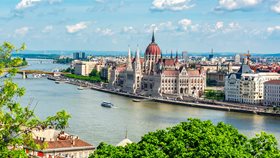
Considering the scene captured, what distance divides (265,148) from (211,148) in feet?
5.29

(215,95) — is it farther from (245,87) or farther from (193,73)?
(193,73)

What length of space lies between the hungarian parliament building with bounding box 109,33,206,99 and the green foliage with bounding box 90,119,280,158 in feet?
129

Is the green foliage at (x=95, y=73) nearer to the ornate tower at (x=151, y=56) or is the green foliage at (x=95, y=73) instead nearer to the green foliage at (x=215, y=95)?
the ornate tower at (x=151, y=56)

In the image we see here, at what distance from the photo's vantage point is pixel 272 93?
4475 cm

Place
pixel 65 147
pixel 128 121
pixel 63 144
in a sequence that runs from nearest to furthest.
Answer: pixel 65 147
pixel 63 144
pixel 128 121

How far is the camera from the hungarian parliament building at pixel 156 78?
5675cm

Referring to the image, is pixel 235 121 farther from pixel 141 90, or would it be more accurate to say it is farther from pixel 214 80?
pixel 214 80

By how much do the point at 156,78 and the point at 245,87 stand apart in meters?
13.5

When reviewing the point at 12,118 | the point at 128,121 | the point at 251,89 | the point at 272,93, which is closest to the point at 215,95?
the point at 251,89

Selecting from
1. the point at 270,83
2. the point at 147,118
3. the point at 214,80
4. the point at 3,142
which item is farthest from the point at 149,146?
the point at 214,80

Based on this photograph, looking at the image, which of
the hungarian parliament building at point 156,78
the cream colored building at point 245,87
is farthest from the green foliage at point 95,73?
the cream colored building at point 245,87

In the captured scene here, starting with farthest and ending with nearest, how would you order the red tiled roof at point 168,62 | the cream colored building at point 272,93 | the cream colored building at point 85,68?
1. the cream colored building at point 85,68
2. the red tiled roof at point 168,62
3. the cream colored building at point 272,93

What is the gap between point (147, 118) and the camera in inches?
1282

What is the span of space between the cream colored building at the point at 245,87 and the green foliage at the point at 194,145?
33.9 metres
